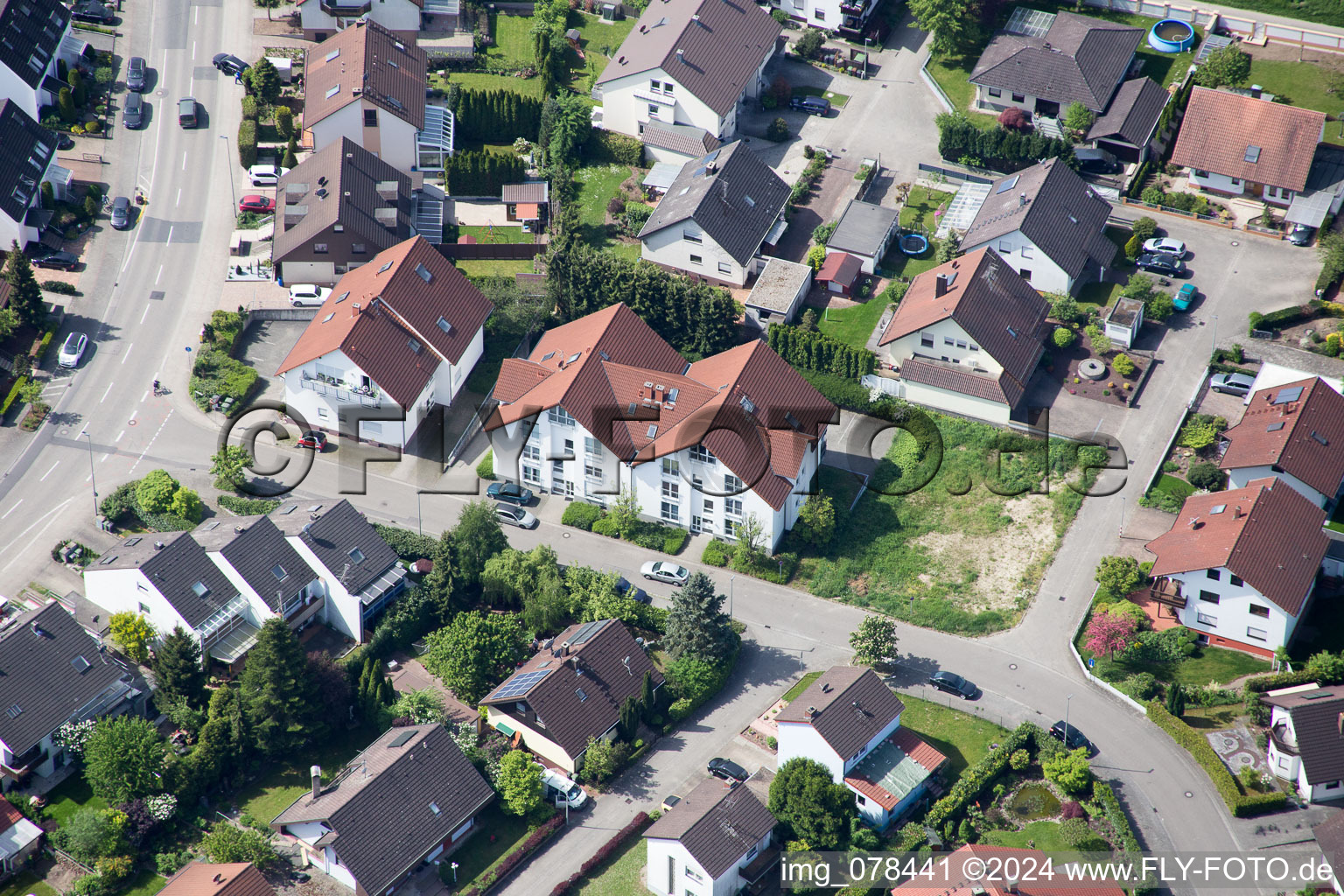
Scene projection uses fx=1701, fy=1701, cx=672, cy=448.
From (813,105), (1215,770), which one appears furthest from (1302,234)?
(1215,770)

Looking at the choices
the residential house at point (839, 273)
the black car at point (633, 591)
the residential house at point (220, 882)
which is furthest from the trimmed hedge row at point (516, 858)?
the residential house at point (839, 273)

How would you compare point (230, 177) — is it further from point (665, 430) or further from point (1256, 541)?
point (1256, 541)

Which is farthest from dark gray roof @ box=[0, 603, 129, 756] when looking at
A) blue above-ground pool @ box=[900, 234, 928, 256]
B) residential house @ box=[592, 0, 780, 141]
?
blue above-ground pool @ box=[900, 234, 928, 256]

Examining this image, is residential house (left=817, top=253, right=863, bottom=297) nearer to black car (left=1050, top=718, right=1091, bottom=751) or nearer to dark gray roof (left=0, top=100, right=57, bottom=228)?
black car (left=1050, top=718, right=1091, bottom=751)

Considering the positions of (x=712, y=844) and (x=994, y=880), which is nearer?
(x=994, y=880)

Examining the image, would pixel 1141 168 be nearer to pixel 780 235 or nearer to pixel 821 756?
pixel 780 235

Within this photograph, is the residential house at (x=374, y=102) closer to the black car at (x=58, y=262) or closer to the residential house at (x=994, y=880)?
the black car at (x=58, y=262)
